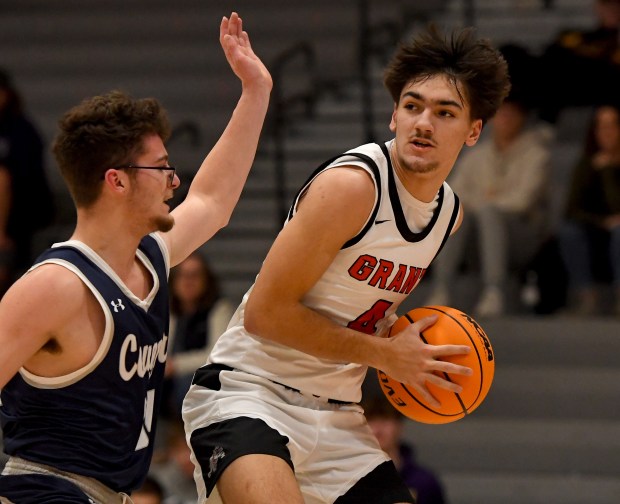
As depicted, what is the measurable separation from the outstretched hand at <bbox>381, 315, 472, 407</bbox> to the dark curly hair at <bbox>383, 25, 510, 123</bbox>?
79 centimetres

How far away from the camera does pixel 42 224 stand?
9.31m

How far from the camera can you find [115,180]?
146 inches

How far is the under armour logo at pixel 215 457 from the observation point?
12.7 ft

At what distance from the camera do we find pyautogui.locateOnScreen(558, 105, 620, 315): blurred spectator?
767cm

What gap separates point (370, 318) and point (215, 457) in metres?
0.68

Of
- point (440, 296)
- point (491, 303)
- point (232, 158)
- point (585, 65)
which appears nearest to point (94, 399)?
point (232, 158)

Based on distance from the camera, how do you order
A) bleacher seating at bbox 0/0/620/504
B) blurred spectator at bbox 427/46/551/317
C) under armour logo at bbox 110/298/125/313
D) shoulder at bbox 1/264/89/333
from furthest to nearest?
blurred spectator at bbox 427/46/551/317
bleacher seating at bbox 0/0/620/504
under armour logo at bbox 110/298/125/313
shoulder at bbox 1/264/89/333

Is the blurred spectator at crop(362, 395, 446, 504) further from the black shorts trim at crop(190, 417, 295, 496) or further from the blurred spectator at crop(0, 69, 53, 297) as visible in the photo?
the blurred spectator at crop(0, 69, 53, 297)

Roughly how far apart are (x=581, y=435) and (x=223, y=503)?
3906mm

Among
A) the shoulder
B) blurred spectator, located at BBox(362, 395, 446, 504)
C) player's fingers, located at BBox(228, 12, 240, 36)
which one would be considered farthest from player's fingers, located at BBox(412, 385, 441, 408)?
blurred spectator, located at BBox(362, 395, 446, 504)

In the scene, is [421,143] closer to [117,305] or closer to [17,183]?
[117,305]

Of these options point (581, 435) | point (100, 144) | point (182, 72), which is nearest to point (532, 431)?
point (581, 435)

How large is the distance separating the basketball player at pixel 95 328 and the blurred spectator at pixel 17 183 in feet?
16.6

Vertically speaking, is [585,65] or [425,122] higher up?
[425,122]
